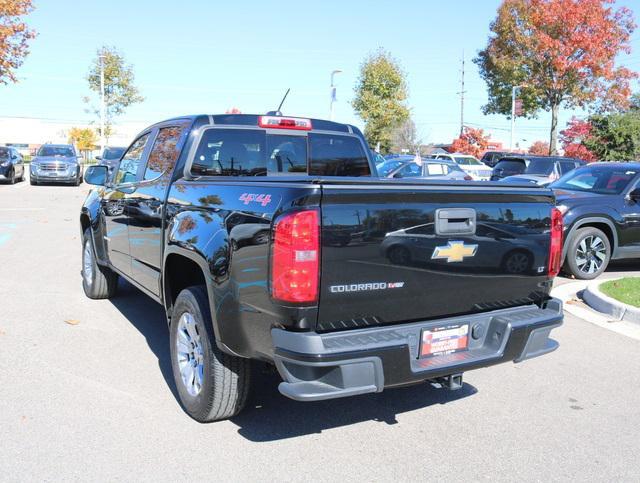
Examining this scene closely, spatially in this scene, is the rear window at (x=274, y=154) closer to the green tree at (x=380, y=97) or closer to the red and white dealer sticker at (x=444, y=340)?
the red and white dealer sticker at (x=444, y=340)

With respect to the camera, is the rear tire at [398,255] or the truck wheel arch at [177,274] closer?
the rear tire at [398,255]

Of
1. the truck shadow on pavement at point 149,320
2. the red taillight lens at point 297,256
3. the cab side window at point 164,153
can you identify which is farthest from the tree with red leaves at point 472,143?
the red taillight lens at point 297,256

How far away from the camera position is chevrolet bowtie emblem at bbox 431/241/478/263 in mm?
3342

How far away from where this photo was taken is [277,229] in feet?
9.77

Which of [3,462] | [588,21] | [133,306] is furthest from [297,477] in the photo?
[588,21]

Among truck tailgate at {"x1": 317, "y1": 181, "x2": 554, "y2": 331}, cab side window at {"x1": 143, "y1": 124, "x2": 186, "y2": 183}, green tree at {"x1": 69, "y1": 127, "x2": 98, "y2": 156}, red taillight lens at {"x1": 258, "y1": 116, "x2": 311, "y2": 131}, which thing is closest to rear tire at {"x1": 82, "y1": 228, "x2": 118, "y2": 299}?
cab side window at {"x1": 143, "y1": 124, "x2": 186, "y2": 183}

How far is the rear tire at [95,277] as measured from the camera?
264 inches

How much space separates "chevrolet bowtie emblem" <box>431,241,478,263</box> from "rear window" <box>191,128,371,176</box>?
1942 mm

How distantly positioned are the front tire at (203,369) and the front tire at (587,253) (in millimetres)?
6434

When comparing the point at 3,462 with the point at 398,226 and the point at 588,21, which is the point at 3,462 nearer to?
the point at 398,226

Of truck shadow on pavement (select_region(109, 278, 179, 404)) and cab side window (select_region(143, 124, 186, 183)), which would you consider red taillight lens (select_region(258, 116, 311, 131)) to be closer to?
cab side window (select_region(143, 124, 186, 183))

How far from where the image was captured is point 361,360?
2.97 meters

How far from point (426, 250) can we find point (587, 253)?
21.1 ft

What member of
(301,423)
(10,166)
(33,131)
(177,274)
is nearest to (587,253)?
(301,423)
